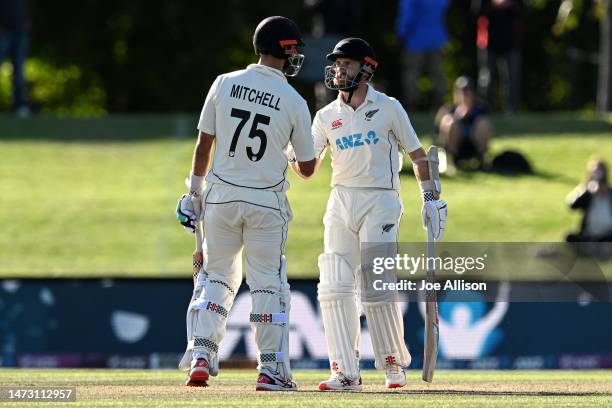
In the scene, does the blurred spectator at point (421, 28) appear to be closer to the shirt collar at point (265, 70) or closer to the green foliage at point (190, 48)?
the green foliage at point (190, 48)

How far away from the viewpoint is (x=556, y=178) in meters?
20.7

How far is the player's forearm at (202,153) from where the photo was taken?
9.26 metres

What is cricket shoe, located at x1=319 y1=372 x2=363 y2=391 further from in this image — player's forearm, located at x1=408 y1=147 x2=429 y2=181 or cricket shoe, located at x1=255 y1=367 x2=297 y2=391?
player's forearm, located at x1=408 y1=147 x2=429 y2=181

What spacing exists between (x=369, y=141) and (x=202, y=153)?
1.08m

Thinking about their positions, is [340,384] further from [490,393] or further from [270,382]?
[490,393]

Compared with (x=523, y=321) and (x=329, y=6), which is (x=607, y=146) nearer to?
(x=329, y=6)

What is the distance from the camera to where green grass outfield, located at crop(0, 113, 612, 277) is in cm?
1831

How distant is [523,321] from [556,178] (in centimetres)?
698

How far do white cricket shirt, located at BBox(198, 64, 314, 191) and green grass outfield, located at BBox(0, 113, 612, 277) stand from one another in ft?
24.6

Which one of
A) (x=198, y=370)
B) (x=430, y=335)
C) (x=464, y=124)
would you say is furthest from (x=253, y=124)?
(x=464, y=124)

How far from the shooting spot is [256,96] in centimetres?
916

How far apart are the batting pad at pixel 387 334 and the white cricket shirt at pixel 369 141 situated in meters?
0.78

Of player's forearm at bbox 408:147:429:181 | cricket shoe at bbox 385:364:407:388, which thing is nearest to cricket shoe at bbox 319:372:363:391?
cricket shoe at bbox 385:364:407:388

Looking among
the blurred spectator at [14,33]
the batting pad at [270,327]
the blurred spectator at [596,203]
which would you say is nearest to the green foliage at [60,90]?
the blurred spectator at [14,33]
